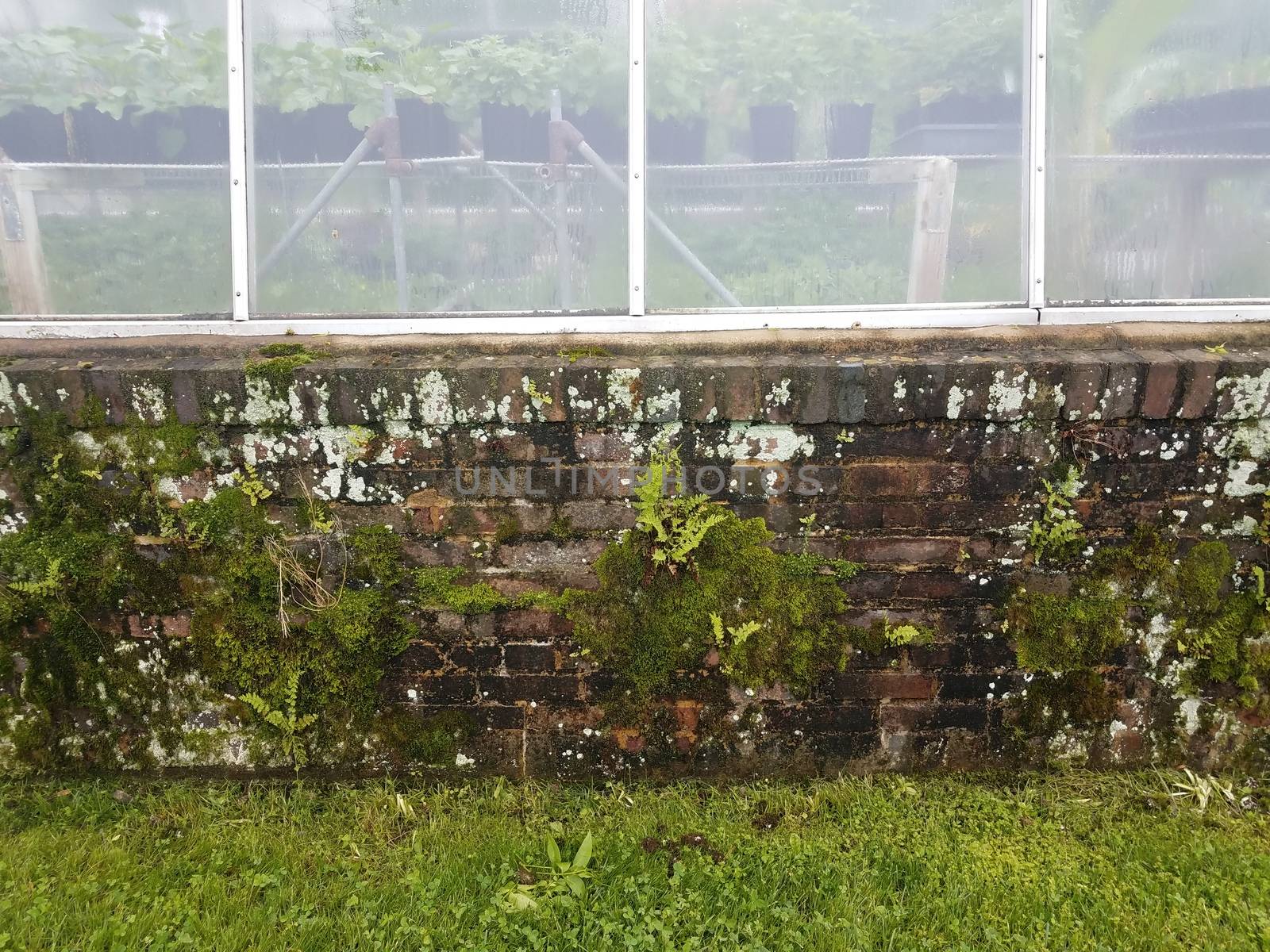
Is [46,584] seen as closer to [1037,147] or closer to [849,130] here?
[849,130]

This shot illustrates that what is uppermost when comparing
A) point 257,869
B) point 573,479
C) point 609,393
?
point 609,393

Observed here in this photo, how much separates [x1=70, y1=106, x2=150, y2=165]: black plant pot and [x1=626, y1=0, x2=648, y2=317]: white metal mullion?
1628mm

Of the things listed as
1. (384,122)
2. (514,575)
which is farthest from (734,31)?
(514,575)

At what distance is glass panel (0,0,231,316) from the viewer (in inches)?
103

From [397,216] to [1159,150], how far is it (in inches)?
101

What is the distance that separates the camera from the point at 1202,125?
2.67 meters

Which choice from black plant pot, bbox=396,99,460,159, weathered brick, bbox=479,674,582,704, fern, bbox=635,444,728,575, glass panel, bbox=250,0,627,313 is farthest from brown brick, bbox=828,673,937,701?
black plant pot, bbox=396,99,460,159

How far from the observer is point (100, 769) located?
2842 millimetres

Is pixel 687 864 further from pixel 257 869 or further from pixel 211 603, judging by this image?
pixel 211 603

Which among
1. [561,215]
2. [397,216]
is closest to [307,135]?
[397,216]

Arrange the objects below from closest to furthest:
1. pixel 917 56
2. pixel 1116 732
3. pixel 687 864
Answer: pixel 687 864, pixel 917 56, pixel 1116 732

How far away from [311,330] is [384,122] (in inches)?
28.9

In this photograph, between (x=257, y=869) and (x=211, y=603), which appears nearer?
(x=257, y=869)

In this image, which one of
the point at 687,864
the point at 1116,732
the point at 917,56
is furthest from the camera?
the point at 1116,732
